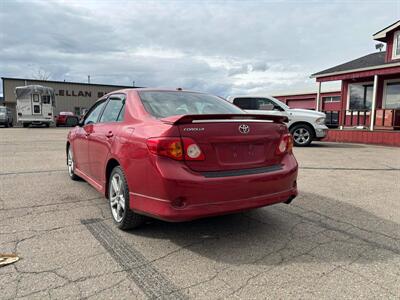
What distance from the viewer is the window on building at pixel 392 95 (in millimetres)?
16891

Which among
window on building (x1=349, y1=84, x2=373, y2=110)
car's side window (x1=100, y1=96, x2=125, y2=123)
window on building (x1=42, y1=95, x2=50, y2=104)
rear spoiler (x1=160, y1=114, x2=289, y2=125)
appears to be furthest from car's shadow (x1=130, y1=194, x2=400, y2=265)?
window on building (x1=42, y1=95, x2=50, y2=104)

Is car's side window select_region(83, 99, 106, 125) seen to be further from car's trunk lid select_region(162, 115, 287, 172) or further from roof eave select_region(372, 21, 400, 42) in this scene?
roof eave select_region(372, 21, 400, 42)

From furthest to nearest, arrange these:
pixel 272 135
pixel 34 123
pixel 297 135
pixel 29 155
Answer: pixel 34 123 → pixel 297 135 → pixel 29 155 → pixel 272 135

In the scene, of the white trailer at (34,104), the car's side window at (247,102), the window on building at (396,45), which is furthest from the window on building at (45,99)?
the window on building at (396,45)

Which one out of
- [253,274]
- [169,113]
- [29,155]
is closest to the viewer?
[253,274]

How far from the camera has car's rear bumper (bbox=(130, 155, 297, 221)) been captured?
2861mm

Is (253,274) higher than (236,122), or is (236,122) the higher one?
(236,122)

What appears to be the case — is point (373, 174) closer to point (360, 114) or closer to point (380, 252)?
point (380, 252)

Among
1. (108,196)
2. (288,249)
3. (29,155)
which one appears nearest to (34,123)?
(29,155)

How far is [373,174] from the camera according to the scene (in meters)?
6.95

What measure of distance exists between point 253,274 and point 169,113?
1895mm

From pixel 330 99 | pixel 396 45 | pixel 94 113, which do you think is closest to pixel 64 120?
pixel 330 99

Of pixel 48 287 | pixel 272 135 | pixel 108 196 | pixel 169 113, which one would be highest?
pixel 169 113

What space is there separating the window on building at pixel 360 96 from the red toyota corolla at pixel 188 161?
1764cm
